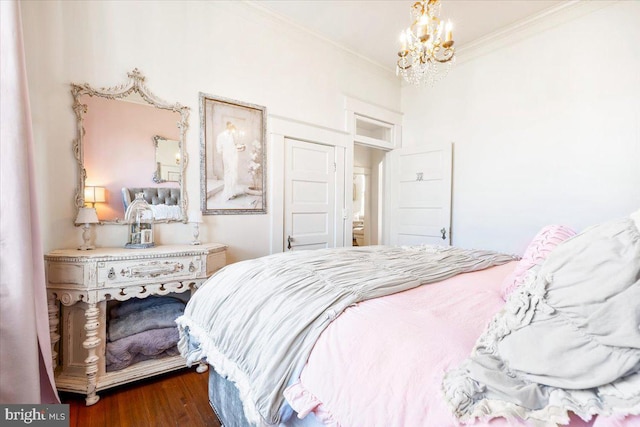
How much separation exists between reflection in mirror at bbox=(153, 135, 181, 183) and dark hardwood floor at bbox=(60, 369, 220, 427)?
1.51m

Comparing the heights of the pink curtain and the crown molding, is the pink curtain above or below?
below

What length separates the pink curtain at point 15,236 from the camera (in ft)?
4.19

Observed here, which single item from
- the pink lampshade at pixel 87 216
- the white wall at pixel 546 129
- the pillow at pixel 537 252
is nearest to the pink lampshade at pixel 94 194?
the pink lampshade at pixel 87 216

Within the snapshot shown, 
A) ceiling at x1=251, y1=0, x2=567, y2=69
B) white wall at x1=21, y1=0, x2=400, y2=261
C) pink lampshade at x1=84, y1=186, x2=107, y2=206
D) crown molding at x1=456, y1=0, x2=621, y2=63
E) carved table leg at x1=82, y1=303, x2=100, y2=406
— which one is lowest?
carved table leg at x1=82, y1=303, x2=100, y2=406

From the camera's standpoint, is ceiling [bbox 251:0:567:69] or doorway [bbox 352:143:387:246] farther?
doorway [bbox 352:143:387:246]

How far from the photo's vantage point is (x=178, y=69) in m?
2.36

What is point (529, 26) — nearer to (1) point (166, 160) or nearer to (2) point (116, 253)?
(1) point (166, 160)

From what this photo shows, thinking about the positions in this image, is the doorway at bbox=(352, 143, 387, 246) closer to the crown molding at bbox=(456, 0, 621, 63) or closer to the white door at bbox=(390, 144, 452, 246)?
the white door at bbox=(390, 144, 452, 246)

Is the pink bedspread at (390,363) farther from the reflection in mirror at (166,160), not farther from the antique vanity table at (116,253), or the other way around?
the reflection in mirror at (166,160)

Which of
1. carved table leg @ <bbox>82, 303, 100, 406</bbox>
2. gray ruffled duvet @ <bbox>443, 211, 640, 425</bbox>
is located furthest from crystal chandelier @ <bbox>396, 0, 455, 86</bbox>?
carved table leg @ <bbox>82, 303, 100, 406</bbox>

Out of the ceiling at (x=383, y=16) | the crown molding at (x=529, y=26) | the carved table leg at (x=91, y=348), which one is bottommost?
the carved table leg at (x=91, y=348)

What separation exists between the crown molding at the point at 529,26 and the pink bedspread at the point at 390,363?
10.7 ft

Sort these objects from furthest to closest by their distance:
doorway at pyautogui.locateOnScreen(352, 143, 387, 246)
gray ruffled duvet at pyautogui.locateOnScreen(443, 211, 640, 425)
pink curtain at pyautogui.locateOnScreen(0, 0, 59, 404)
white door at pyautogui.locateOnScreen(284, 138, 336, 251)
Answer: doorway at pyautogui.locateOnScreen(352, 143, 387, 246), white door at pyautogui.locateOnScreen(284, 138, 336, 251), pink curtain at pyautogui.locateOnScreen(0, 0, 59, 404), gray ruffled duvet at pyautogui.locateOnScreen(443, 211, 640, 425)

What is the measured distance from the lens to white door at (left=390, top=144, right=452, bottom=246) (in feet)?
11.3
